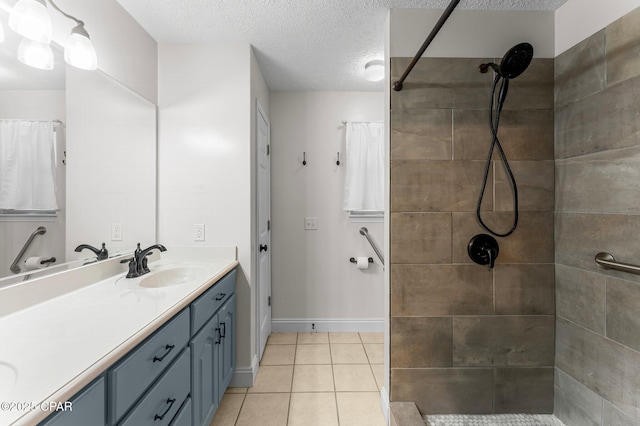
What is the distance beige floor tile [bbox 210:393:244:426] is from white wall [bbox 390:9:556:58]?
238 centimetres

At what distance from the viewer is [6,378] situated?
67 cm

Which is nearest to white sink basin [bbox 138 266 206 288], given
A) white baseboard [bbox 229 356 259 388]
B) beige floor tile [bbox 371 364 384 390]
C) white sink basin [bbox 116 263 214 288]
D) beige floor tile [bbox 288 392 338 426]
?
white sink basin [bbox 116 263 214 288]

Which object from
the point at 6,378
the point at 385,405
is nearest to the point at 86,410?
the point at 6,378

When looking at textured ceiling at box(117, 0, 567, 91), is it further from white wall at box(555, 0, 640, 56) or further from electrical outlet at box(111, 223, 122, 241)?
electrical outlet at box(111, 223, 122, 241)

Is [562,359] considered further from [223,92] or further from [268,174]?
[223,92]

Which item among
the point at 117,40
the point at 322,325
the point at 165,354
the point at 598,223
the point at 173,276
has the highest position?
the point at 117,40

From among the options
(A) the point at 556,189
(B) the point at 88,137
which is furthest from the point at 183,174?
(A) the point at 556,189

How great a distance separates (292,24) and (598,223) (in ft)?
6.65

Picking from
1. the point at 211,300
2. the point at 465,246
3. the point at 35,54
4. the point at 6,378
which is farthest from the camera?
the point at 465,246

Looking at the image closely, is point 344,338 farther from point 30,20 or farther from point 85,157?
point 30,20

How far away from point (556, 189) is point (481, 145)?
497 millimetres

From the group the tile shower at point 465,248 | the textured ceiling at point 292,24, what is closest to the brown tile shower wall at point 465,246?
the tile shower at point 465,248

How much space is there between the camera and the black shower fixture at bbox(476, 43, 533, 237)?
1.36 meters

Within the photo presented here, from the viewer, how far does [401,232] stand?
1664 mm
